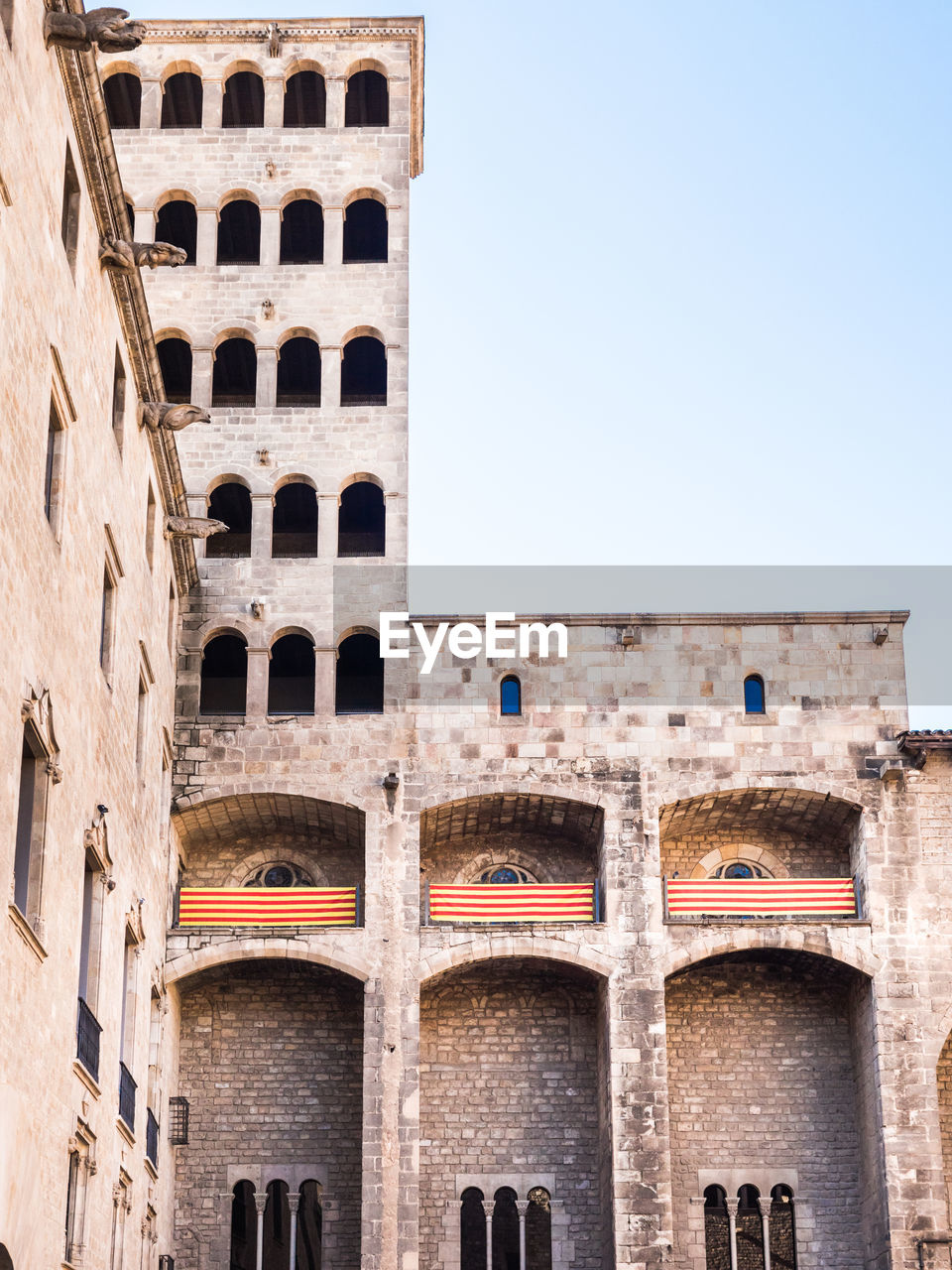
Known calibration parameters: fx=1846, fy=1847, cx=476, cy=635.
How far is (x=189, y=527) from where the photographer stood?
3141 centimetres

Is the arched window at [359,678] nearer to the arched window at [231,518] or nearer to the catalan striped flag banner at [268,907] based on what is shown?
the arched window at [231,518]

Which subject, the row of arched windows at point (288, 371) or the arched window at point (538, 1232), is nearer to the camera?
the arched window at point (538, 1232)

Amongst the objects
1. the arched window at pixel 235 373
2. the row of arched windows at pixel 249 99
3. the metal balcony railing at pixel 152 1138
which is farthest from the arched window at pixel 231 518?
the metal balcony railing at pixel 152 1138

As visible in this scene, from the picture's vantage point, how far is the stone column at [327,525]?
3553 cm

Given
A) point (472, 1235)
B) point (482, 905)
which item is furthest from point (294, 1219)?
point (482, 905)

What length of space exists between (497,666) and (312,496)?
646 cm

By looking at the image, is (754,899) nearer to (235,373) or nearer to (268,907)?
(268,907)

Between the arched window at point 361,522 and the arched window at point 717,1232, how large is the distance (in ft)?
48.6

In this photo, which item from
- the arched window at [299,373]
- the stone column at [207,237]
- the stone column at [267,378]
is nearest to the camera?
the stone column at [267,378]

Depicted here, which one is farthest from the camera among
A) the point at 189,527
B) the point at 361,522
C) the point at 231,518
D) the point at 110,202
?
the point at 361,522

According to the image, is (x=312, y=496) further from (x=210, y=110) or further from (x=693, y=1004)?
(x=693, y=1004)

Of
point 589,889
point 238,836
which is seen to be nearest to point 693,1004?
point 589,889

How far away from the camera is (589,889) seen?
33.7 metres

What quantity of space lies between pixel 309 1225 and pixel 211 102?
75.7 feet
